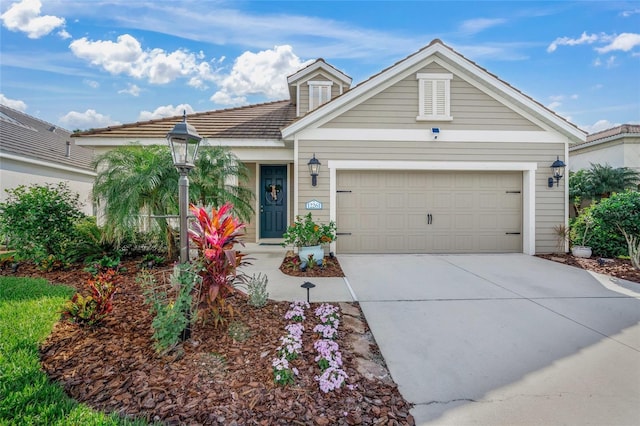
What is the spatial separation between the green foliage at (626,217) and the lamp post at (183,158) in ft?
25.2

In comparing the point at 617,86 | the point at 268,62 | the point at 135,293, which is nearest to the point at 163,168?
the point at 135,293

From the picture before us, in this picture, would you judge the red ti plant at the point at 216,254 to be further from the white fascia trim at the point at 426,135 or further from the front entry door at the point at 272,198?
the front entry door at the point at 272,198

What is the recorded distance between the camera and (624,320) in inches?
135

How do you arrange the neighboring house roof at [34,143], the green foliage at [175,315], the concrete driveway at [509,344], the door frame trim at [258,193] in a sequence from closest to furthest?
1. the concrete driveway at [509,344]
2. the green foliage at [175,315]
3. the door frame trim at [258,193]
4. the neighboring house roof at [34,143]

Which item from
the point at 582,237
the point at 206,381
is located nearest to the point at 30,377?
the point at 206,381

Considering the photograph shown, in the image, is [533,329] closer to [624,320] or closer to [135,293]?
[624,320]

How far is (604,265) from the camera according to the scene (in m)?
5.98

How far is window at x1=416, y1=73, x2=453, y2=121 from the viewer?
7133 mm

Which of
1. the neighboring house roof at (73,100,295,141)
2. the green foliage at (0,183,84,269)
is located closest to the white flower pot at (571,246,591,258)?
the neighboring house roof at (73,100,295,141)

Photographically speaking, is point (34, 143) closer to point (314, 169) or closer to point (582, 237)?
point (314, 169)

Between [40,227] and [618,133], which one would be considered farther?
[618,133]

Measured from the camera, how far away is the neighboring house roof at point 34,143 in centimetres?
1027

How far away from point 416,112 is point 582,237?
5020 millimetres

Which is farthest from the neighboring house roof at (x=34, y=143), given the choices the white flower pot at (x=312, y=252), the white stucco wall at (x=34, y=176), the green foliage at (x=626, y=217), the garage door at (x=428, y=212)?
the green foliage at (x=626, y=217)
